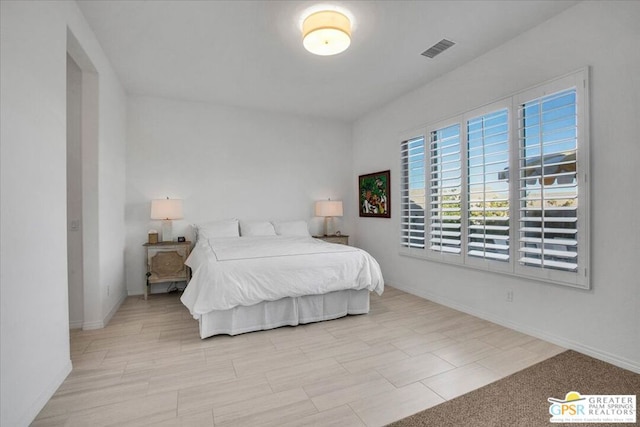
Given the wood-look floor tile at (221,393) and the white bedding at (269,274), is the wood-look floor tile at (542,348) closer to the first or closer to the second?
the white bedding at (269,274)

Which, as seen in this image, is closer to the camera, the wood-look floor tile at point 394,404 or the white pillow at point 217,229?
the wood-look floor tile at point 394,404

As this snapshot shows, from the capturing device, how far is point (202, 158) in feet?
15.8

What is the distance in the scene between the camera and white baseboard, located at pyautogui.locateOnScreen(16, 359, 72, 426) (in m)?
1.66

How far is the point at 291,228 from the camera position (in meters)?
5.02

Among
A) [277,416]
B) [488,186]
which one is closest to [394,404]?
[277,416]

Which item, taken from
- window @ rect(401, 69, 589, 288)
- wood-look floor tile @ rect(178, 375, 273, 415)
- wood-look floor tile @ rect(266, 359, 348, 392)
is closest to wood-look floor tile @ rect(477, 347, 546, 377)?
window @ rect(401, 69, 589, 288)

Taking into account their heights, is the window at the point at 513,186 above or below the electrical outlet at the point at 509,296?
above

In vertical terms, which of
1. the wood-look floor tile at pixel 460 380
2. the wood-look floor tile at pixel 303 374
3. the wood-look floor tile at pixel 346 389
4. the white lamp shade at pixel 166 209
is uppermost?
the white lamp shade at pixel 166 209

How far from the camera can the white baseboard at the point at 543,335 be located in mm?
2305

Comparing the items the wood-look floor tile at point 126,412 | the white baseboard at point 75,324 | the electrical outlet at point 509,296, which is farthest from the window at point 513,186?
the white baseboard at point 75,324

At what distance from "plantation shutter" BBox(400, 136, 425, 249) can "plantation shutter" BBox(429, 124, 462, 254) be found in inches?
7.1

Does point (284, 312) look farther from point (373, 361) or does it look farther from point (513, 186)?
point (513, 186)

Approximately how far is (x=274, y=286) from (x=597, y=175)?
113 inches

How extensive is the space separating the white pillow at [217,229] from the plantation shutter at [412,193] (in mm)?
2512
